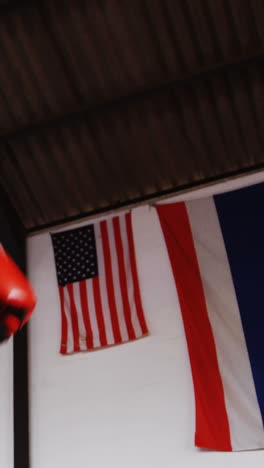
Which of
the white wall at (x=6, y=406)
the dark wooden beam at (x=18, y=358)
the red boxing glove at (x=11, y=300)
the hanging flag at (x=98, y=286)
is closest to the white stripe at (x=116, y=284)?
the hanging flag at (x=98, y=286)

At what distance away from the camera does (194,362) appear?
15.4ft

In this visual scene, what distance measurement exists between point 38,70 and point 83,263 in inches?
68.5

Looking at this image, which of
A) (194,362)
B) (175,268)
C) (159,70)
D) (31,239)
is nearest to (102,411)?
(194,362)

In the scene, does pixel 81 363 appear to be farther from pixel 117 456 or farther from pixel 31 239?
pixel 31 239

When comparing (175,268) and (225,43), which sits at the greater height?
(225,43)

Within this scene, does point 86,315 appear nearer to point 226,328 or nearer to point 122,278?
point 122,278

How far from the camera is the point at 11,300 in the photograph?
7.25 feet

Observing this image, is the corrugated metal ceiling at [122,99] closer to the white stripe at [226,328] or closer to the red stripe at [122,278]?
the red stripe at [122,278]

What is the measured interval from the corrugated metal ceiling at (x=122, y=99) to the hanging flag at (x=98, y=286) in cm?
38

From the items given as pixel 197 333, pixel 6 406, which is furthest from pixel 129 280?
pixel 6 406

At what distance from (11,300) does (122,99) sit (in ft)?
10.8

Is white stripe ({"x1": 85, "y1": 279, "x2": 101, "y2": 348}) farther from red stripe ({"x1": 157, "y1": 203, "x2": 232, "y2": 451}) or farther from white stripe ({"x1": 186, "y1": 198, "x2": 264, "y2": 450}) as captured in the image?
white stripe ({"x1": 186, "y1": 198, "x2": 264, "y2": 450})

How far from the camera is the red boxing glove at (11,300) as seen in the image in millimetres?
2207

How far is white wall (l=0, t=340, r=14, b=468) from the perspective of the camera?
4.84 m
